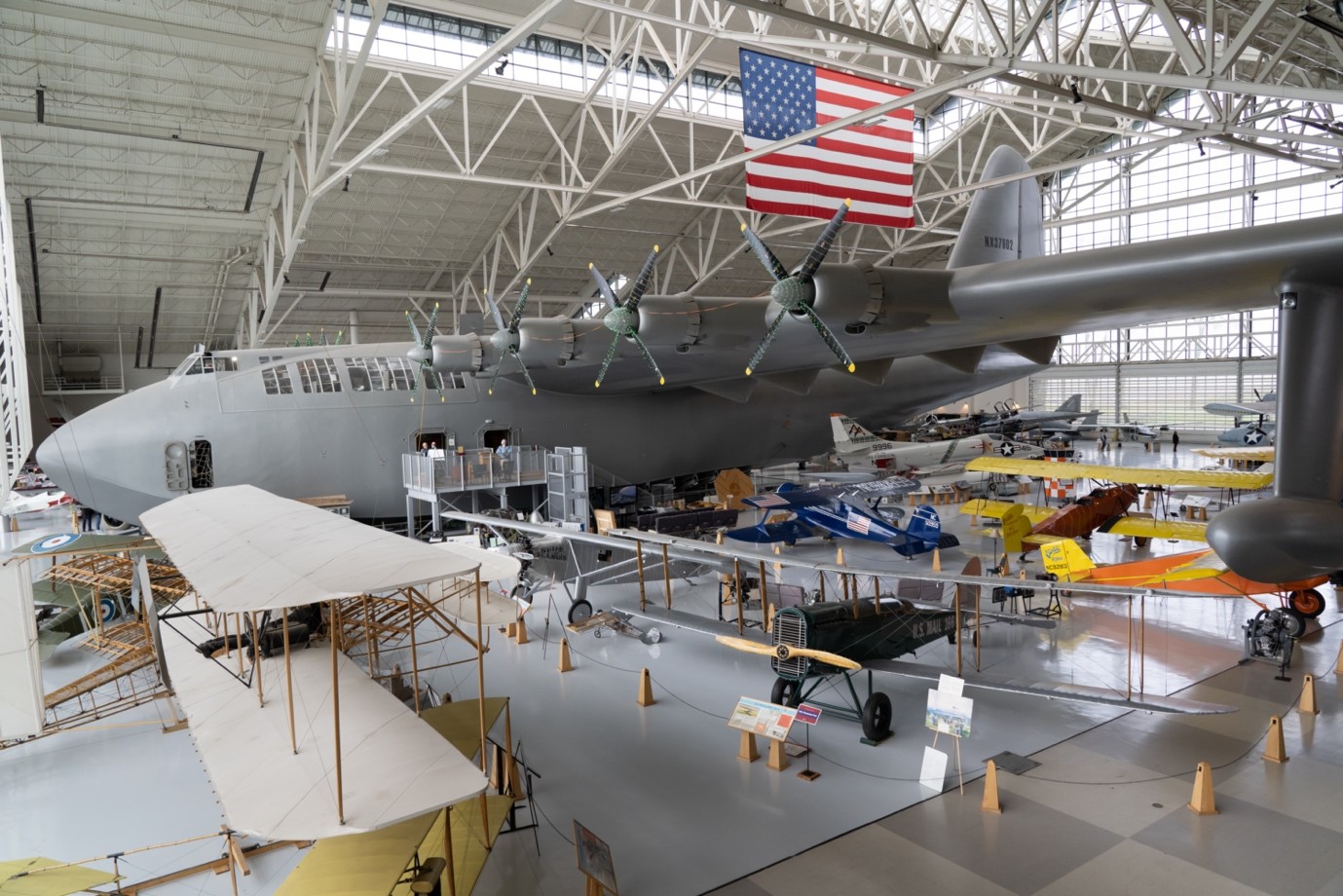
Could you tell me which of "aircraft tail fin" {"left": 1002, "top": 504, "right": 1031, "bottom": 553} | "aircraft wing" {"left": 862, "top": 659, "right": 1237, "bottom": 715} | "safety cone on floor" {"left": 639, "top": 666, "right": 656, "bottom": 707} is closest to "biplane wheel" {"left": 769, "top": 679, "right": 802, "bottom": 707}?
"aircraft wing" {"left": 862, "top": 659, "right": 1237, "bottom": 715}

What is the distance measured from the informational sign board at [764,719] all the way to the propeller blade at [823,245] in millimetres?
6704

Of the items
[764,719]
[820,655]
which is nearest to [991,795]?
[820,655]

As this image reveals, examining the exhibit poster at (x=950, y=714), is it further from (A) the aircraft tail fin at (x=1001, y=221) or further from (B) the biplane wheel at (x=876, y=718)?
(A) the aircraft tail fin at (x=1001, y=221)

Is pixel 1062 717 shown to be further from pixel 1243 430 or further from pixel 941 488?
pixel 1243 430

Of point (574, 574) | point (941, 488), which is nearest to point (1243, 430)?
point (941, 488)

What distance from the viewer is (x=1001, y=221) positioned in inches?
772

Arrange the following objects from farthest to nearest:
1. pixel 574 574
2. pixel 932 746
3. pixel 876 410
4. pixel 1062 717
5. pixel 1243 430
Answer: pixel 1243 430 < pixel 876 410 < pixel 574 574 < pixel 1062 717 < pixel 932 746

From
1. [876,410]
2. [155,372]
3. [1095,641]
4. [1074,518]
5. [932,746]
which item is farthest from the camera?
[155,372]

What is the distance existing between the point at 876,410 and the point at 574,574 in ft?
48.8

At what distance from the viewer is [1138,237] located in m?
43.8

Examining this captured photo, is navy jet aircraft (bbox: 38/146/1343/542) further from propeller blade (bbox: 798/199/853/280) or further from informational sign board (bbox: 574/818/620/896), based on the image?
informational sign board (bbox: 574/818/620/896)

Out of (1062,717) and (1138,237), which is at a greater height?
(1138,237)

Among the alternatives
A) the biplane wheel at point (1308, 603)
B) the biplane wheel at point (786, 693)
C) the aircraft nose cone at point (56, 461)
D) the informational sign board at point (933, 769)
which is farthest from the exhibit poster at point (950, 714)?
the aircraft nose cone at point (56, 461)

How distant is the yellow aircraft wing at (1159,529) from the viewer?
14109mm
